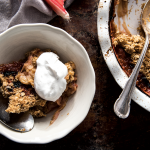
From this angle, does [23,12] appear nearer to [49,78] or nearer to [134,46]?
[49,78]

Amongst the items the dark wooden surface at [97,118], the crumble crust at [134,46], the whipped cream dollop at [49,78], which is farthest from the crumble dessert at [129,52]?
the whipped cream dollop at [49,78]

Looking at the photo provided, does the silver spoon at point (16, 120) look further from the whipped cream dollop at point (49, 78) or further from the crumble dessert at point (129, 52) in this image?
the crumble dessert at point (129, 52)

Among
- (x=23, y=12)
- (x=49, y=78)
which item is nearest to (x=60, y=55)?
(x=49, y=78)

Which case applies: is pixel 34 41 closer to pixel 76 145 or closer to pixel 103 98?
pixel 103 98

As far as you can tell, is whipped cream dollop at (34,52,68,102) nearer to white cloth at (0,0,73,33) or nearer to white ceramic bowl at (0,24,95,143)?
white ceramic bowl at (0,24,95,143)

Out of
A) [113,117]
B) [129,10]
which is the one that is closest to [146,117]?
[113,117]
